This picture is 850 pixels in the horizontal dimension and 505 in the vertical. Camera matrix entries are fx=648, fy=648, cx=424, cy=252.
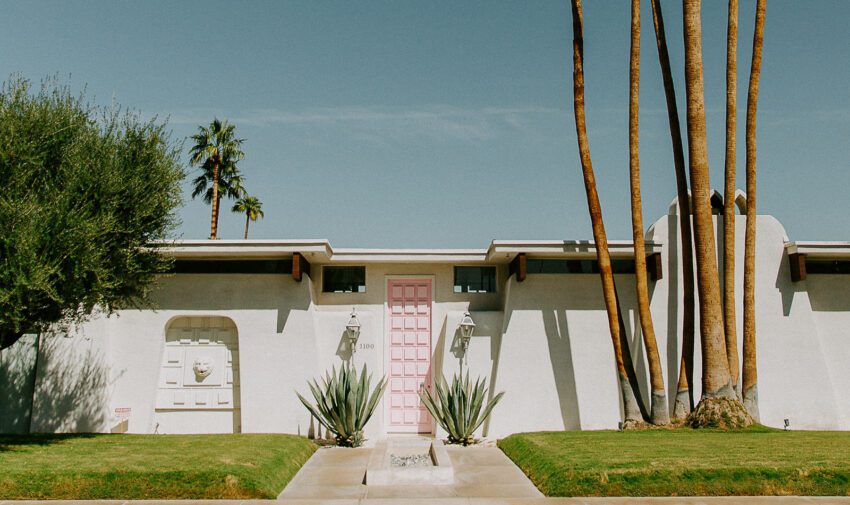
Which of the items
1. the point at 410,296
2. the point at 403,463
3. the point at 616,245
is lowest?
the point at 403,463

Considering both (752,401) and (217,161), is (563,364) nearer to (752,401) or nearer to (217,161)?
(752,401)

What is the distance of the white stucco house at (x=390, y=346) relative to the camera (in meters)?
13.2

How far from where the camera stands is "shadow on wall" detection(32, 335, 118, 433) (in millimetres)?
12992

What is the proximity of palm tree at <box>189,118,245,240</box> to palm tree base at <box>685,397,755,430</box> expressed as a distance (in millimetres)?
22657

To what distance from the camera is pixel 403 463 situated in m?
9.56

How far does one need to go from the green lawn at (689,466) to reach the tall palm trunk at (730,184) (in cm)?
224

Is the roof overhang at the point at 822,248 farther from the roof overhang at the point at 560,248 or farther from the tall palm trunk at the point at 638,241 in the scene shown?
the tall palm trunk at the point at 638,241

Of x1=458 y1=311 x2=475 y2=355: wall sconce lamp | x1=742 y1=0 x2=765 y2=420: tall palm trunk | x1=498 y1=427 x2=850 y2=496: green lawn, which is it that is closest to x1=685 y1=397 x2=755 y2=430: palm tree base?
x1=742 y1=0 x2=765 y2=420: tall palm trunk

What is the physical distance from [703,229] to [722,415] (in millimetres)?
3282

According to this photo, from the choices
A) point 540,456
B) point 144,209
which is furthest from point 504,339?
point 144,209

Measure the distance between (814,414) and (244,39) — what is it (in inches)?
542

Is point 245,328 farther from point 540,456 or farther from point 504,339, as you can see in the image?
point 540,456

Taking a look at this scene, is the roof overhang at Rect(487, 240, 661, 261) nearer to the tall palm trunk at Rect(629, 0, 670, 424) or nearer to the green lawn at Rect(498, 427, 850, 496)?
the tall palm trunk at Rect(629, 0, 670, 424)

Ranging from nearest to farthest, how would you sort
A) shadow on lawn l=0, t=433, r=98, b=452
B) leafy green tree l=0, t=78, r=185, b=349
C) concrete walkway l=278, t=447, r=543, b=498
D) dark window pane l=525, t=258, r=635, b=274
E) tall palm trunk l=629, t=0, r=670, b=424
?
concrete walkway l=278, t=447, r=543, b=498 < leafy green tree l=0, t=78, r=185, b=349 < shadow on lawn l=0, t=433, r=98, b=452 < tall palm trunk l=629, t=0, r=670, b=424 < dark window pane l=525, t=258, r=635, b=274
